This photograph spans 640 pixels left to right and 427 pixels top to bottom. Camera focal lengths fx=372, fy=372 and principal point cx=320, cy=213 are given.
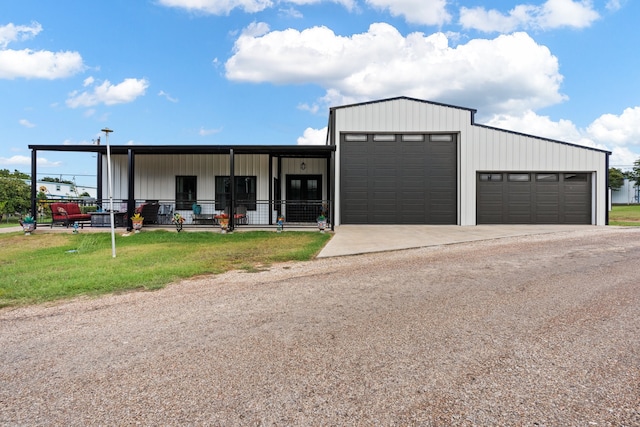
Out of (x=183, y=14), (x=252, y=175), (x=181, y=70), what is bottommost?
(x=252, y=175)

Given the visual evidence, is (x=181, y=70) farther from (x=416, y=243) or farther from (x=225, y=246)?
(x=416, y=243)

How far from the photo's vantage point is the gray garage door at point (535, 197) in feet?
53.3

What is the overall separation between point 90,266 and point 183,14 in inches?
457

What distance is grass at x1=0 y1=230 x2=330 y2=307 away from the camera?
5418mm

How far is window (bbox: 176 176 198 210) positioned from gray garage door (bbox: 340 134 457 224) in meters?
6.27

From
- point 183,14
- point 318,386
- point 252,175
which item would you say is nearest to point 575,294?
point 318,386

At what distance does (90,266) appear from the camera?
22.8ft

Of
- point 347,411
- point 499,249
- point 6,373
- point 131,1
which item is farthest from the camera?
point 131,1

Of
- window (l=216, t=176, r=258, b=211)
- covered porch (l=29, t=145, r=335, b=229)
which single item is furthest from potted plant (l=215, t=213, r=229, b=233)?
window (l=216, t=176, r=258, b=211)

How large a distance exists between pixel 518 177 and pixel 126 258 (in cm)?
1546

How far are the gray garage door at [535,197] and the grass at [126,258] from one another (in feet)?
27.7

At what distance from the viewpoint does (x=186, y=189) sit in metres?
15.7

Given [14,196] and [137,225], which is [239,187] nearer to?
[137,225]

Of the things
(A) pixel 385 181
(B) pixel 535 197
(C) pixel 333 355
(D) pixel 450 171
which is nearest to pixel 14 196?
(A) pixel 385 181
